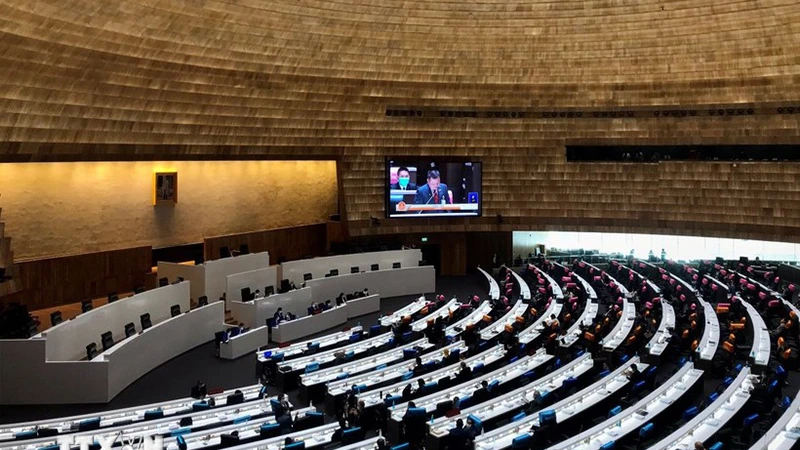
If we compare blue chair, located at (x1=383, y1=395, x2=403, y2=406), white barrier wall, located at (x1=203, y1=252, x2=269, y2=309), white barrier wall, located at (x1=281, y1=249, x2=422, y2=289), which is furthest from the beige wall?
blue chair, located at (x1=383, y1=395, x2=403, y2=406)

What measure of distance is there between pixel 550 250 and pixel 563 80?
8.83 meters

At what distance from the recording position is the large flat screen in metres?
29.2

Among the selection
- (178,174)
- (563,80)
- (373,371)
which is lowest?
(373,371)

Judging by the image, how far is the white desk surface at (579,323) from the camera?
57.4 ft

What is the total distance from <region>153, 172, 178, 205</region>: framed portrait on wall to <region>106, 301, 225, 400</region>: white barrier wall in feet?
21.2

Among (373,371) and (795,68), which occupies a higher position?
(795,68)

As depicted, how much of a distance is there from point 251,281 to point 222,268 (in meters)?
1.05

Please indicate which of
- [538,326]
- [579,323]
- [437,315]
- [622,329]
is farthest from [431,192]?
[622,329]

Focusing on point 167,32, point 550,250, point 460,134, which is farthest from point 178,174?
point 550,250

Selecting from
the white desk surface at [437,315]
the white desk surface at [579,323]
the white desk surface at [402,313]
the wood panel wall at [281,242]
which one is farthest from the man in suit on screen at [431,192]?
the white desk surface at [579,323]

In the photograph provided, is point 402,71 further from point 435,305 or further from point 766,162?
point 766,162

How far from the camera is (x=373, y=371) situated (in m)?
15.7

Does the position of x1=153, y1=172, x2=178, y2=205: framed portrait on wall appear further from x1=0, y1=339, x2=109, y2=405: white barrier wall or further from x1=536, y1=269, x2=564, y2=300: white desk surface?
x1=536, y1=269, x2=564, y2=300: white desk surface

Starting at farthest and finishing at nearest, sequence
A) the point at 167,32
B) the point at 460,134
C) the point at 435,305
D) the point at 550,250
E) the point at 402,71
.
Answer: the point at 550,250 < the point at 460,134 < the point at 402,71 < the point at 435,305 < the point at 167,32
